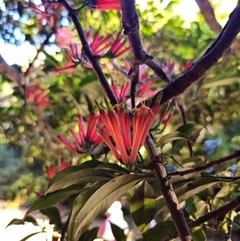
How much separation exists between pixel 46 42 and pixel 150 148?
467 millimetres

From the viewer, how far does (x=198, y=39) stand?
3.59 feet

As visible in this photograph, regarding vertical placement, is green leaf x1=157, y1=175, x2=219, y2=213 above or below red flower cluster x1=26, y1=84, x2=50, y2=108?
below

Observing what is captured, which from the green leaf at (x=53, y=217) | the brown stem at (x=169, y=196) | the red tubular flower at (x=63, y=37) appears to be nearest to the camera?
the brown stem at (x=169, y=196)

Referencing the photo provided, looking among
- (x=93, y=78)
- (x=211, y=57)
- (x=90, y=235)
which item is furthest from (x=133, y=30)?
(x=93, y=78)

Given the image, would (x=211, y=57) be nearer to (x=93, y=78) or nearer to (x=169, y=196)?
(x=169, y=196)

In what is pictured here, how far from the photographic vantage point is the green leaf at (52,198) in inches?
16.8

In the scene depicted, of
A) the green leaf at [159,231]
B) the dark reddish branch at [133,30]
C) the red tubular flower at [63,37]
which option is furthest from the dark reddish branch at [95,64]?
the red tubular flower at [63,37]

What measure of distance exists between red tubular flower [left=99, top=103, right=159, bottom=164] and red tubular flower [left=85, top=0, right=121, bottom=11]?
0.22 m

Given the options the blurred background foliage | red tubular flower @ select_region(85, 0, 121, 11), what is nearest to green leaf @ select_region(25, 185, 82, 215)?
red tubular flower @ select_region(85, 0, 121, 11)

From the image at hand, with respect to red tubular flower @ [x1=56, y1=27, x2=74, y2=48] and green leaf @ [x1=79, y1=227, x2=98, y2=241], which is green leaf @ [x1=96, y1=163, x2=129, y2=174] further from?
red tubular flower @ [x1=56, y1=27, x2=74, y2=48]

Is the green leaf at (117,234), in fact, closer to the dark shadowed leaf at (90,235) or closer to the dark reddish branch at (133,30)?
the dark shadowed leaf at (90,235)

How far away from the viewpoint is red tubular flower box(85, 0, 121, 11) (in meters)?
0.54

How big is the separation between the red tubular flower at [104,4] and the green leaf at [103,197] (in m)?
0.25

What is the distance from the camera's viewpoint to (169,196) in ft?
1.16
